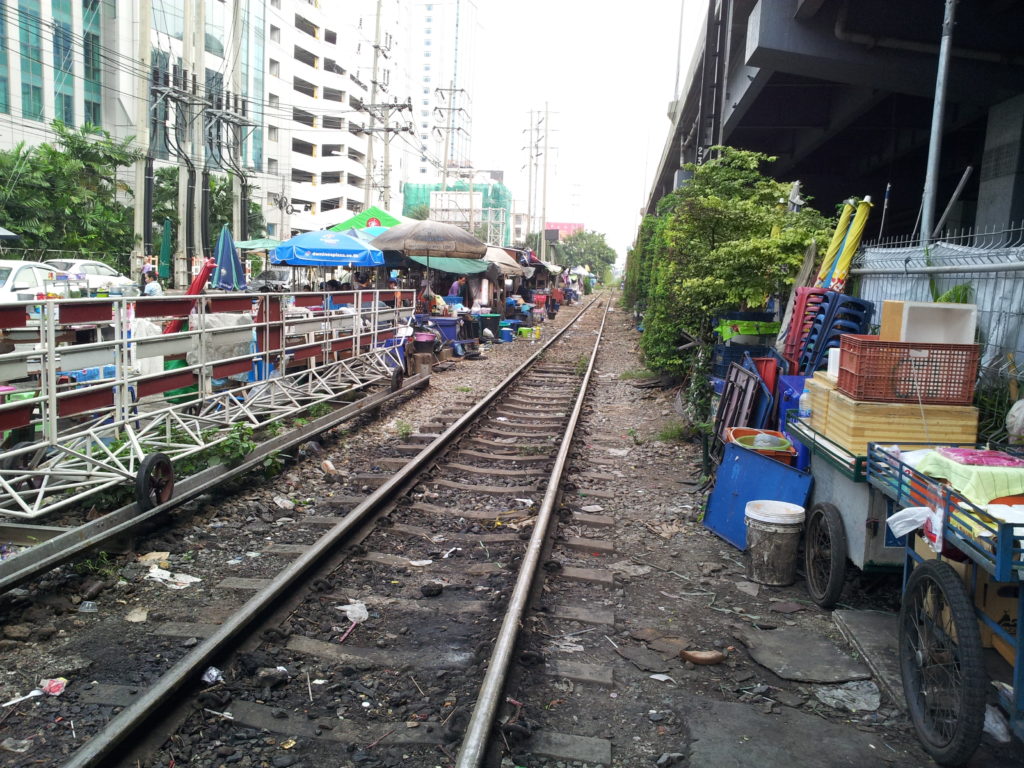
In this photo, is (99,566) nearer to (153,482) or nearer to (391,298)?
(153,482)

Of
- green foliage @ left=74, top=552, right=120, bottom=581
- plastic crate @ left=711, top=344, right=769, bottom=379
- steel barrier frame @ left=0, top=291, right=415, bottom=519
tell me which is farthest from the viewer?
plastic crate @ left=711, top=344, right=769, bottom=379

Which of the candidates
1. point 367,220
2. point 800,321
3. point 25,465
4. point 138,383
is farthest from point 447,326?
point 25,465

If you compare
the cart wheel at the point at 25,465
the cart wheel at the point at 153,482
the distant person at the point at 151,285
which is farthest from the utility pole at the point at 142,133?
the cart wheel at the point at 153,482

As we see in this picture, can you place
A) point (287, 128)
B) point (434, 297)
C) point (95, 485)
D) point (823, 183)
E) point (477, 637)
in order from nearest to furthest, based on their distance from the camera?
point (477, 637)
point (95, 485)
point (434, 297)
point (823, 183)
point (287, 128)

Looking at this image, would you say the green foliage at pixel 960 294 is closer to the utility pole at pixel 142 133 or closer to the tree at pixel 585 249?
the utility pole at pixel 142 133

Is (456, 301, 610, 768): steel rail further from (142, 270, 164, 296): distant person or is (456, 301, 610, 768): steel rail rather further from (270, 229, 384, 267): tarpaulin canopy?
(142, 270, 164, 296): distant person

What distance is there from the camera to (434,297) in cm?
2055

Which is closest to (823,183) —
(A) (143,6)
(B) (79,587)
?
(A) (143,6)

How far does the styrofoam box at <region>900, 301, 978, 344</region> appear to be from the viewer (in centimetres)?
A: 533

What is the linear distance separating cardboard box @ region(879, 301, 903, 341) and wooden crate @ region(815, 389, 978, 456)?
65 cm

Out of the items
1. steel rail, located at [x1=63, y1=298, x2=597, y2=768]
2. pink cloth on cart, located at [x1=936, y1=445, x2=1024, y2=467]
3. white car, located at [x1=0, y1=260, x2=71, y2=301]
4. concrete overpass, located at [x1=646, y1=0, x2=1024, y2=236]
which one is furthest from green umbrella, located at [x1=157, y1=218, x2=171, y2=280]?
pink cloth on cart, located at [x1=936, y1=445, x2=1024, y2=467]

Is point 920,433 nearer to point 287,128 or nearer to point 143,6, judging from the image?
point 143,6

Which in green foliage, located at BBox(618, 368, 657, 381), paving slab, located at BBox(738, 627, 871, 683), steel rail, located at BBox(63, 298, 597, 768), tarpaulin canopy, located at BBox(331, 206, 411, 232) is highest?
tarpaulin canopy, located at BBox(331, 206, 411, 232)

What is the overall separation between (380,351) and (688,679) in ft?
31.7
